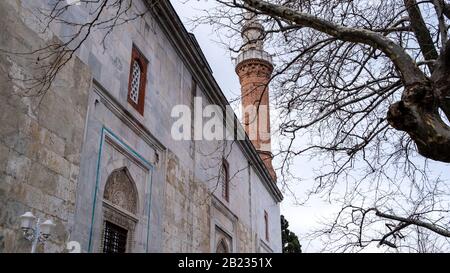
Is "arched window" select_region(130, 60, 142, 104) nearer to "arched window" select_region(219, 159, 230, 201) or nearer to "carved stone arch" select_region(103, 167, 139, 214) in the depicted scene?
"carved stone arch" select_region(103, 167, 139, 214)

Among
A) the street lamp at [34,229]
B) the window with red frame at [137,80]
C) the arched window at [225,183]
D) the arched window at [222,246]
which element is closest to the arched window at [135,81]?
the window with red frame at [137,80]

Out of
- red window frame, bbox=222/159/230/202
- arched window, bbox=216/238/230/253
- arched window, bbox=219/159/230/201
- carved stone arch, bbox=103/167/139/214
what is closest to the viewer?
carved stone arch, bbox=103/167/139/214

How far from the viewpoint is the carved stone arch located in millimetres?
6484

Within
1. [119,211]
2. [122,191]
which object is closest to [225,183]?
[122,191]

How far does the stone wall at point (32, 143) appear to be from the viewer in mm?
4480

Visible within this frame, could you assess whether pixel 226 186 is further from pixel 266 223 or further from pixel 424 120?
pixel 424 120

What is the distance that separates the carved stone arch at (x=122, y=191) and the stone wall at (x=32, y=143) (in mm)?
998

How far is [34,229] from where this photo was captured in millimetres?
4598

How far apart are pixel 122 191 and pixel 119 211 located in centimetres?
35

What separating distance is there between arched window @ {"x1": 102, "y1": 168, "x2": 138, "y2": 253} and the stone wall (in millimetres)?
998

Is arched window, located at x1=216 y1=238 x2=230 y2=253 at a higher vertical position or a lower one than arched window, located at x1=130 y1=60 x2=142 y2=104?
lower

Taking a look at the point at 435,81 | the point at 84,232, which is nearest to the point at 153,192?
the point at 84,232

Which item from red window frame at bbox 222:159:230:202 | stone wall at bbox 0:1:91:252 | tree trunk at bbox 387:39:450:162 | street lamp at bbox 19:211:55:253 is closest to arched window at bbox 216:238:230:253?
red window frame at bbox 222:159:230:202
